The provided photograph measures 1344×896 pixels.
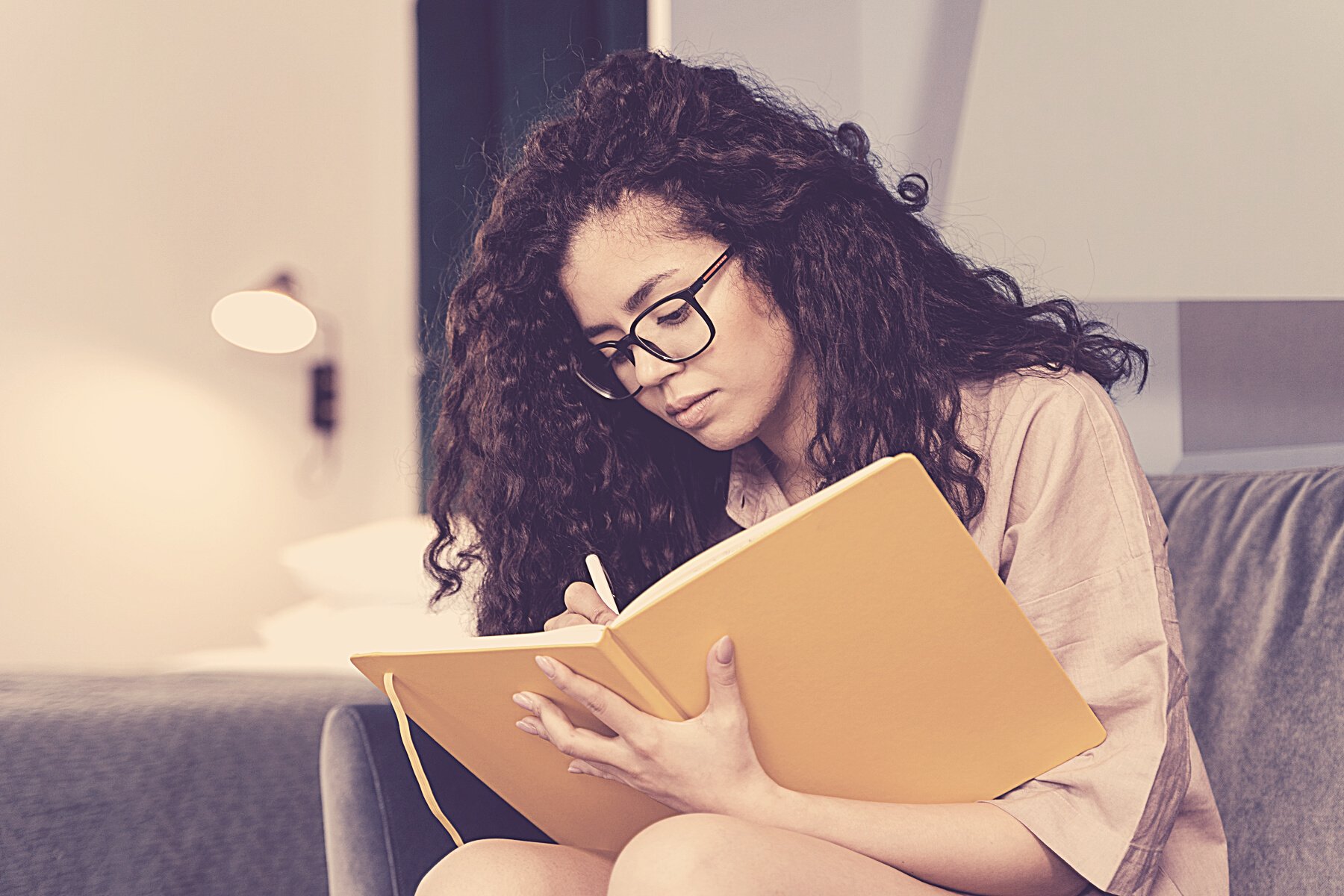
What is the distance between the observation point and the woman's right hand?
868mm

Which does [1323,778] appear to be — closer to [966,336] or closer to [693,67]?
[966,336]

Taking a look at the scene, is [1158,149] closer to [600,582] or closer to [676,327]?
[676,327]

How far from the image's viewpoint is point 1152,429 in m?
1.32

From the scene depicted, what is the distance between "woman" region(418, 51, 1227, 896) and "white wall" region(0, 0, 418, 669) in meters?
1.13

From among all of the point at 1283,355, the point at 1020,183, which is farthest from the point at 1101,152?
the point at 1283,355

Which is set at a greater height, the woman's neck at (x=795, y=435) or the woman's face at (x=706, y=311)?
the woman's face at (x=706, y=311)

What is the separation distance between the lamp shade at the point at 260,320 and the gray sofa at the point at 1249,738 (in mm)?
1240

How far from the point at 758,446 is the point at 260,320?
1.24 metres

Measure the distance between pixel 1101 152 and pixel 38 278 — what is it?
5.61 feet

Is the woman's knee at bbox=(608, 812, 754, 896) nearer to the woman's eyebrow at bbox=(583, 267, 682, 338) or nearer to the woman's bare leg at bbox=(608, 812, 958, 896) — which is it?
the woman's bare leg at bbox=(608, 812, 958, 896)

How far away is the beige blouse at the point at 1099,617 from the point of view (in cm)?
67

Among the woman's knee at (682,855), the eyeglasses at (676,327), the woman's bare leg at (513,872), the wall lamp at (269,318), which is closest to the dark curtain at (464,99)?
the wall lamp at (269,318)

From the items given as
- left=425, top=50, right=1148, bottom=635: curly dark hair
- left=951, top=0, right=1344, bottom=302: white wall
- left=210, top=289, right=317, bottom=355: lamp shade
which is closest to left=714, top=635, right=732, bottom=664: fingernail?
left=425, top=50, right=1148, bottom=635: curly dark hair

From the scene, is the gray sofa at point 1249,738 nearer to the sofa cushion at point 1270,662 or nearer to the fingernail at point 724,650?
the sofa cushion at point 1270,662
